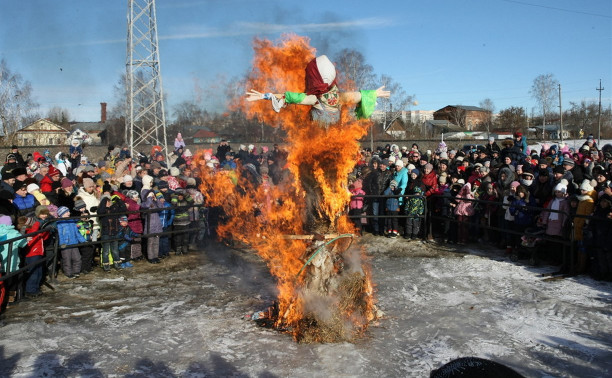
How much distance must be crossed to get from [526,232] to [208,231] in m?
7.12

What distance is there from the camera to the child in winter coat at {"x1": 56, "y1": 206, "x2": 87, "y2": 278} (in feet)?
27.9

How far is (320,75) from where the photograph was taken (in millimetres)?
5914

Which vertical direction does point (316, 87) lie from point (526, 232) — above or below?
above

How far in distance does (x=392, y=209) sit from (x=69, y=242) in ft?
24.3

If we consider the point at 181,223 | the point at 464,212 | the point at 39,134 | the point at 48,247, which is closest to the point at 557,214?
the point at 464,212

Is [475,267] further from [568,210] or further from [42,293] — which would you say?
[42,293]

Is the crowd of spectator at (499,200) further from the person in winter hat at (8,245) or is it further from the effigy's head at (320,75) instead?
the person in winter hat at (8,245)

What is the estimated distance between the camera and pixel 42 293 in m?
7.62

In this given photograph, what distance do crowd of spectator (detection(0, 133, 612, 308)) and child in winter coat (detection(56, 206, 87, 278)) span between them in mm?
19

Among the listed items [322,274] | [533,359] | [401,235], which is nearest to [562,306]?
[533,359]

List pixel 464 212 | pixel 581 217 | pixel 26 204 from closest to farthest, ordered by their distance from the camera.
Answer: pixel 581 217
pixel 26 204
pixel 464 212

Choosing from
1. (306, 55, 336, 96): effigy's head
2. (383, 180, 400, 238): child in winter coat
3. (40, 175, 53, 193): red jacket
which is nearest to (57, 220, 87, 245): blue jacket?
(40, 175, 53, 193): red jacket

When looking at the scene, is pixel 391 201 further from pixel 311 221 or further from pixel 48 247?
pixel 48 247

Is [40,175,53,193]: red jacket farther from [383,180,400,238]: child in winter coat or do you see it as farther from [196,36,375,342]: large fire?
[383,180,400,238]: child in winter coat
